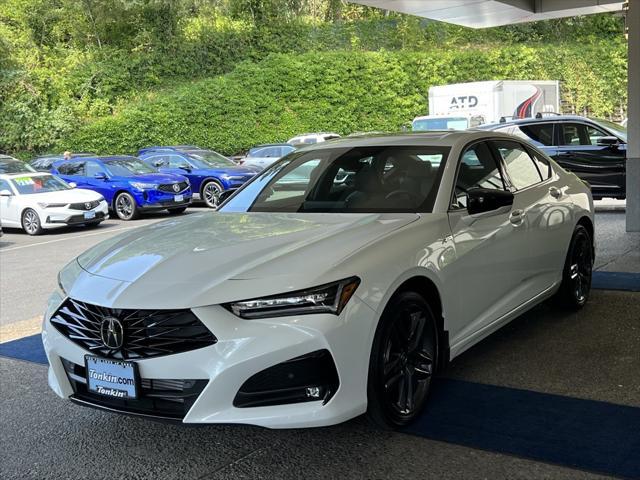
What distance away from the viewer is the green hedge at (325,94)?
3070 cm

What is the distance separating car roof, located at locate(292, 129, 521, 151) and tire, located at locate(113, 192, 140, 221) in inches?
492

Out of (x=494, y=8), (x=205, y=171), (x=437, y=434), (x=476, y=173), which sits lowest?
(x=205, y=171)

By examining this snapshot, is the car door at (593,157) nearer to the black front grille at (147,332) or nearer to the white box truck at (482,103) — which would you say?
the white box truck at (482,103)

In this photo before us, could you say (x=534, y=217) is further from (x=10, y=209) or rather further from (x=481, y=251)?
(x=10, y=209)

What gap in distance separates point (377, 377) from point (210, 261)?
100 centimetres

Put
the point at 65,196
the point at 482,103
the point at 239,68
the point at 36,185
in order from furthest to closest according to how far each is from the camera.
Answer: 1. the point at 239,68
2. the point at 482,103
3. the point at 36,185
4. the point at 65,196

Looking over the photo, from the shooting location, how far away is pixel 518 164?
17.3 ft

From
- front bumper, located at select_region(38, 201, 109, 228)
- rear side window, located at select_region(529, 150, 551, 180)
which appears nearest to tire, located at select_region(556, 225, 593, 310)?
rear side window, located at select_region(529, 150, 551, 180)

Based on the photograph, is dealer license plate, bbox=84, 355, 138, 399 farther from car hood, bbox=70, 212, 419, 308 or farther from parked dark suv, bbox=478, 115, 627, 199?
parked dark suv, bbox=478, 115, 627, 199

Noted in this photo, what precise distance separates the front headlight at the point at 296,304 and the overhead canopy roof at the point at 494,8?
441 inches

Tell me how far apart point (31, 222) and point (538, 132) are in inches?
420

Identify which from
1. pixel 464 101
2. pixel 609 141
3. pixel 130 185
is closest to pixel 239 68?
pixel 464 101

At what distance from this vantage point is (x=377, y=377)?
3.46 meters

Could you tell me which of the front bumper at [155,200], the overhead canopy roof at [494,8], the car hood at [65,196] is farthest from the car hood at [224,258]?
the front bumper at [155,200]
